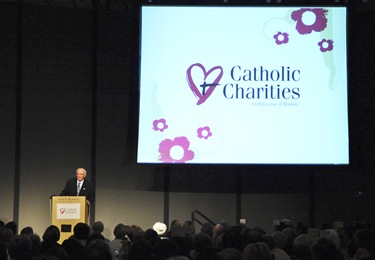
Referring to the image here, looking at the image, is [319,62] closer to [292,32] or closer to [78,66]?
[292,32]

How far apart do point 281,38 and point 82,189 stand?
3363 mm

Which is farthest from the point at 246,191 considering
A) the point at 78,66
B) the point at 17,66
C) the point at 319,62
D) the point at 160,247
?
the point at 160,247

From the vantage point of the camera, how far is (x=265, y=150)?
10.5m

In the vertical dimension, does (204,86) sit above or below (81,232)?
above

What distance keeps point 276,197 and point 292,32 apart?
2512mm

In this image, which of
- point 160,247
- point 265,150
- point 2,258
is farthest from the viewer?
point 265,150

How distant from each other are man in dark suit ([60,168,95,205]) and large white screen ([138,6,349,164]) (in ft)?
2.63

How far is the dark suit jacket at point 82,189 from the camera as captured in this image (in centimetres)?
1030

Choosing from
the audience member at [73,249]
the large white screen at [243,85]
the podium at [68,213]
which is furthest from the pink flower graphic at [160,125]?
the audience member at [73,249]

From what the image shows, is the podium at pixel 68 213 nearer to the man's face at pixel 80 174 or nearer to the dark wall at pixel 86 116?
the man's face at pixel 80 174

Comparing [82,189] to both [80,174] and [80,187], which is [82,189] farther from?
[80,174]

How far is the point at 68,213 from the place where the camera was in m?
9.26

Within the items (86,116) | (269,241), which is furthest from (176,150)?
(269,241)

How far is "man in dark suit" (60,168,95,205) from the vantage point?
33.8ft
